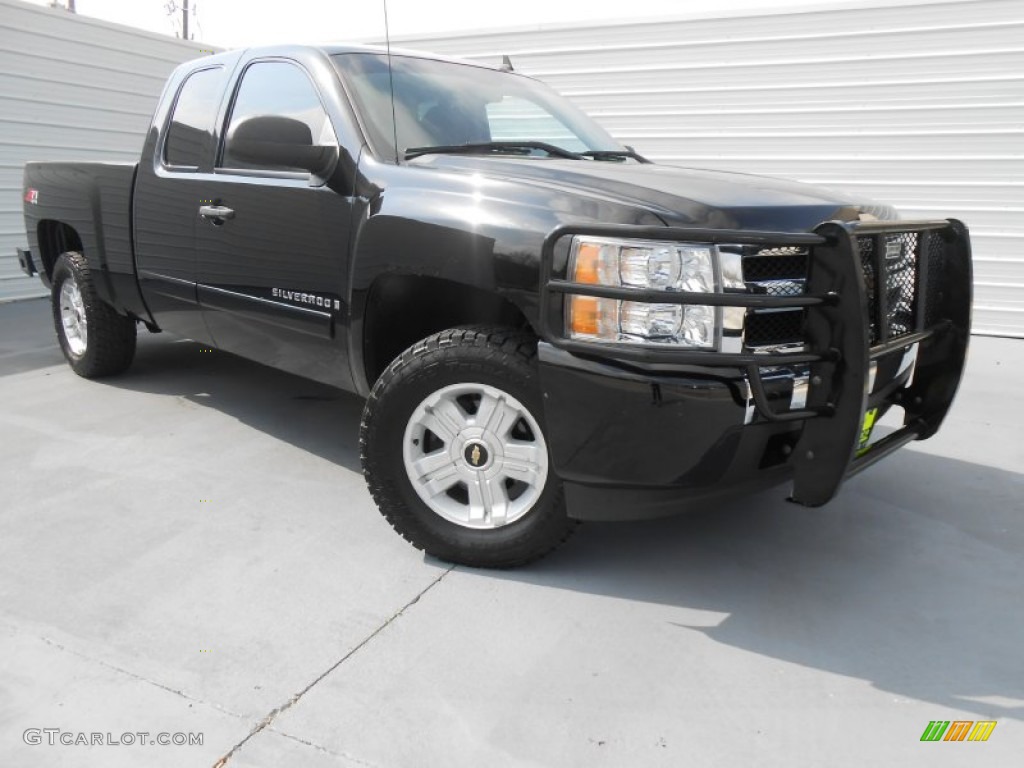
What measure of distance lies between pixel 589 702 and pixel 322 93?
2.54 meters

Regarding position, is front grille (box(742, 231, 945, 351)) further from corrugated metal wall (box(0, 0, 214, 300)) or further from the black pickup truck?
corrugated metal wall (box(0, 0, 214, 300))

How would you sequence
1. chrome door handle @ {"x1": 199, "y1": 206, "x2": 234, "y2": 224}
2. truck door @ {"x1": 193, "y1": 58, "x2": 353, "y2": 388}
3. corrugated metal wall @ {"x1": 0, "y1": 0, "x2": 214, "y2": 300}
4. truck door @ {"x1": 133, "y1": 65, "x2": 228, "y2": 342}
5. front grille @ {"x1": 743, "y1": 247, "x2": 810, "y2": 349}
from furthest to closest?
corrugated metal wall @ {"x1": 0, "y1": 0, "x2": 214, "y2": 300}, truck door @ {"x1": 133, "y1": 65, "x2": 228, "y2": 342}, chrome door handle @ {"x1": 199, "y1": 206, "x2": 234, "y2": 224}, truck door @ {"x1": 193, "y1": 58, "x2": 353, "y2": 388}, front grille @ {"x1": 743, "y1": 247, "x2": 810, "y2": 349}

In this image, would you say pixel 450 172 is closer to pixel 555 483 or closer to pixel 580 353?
pixel 580 353

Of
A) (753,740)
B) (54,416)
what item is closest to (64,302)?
(54,416)

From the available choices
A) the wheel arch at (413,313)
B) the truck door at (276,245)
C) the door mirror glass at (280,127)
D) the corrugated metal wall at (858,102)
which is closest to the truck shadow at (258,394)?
the truck door at (276,245)

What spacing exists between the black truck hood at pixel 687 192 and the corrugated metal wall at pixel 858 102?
5.48m

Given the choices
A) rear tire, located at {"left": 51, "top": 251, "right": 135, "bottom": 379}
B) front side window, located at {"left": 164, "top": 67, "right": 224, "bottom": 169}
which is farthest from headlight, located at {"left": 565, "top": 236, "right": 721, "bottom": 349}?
rear tire, located at {"left": 51, "top": 251, "right": 135, "bottom": 379}

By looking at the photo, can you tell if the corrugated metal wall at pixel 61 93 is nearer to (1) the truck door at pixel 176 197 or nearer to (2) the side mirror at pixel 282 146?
(1) the truck door at pixel 176 197

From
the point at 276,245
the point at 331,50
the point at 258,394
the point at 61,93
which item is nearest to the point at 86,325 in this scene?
the point at 258,394

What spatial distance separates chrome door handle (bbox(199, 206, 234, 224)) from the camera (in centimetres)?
376

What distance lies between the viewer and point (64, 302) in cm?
547

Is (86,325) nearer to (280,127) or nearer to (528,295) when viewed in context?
(280,127)

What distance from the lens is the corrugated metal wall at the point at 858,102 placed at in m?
7.64

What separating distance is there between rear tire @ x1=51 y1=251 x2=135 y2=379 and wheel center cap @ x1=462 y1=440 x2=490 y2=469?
3123 millimetres
